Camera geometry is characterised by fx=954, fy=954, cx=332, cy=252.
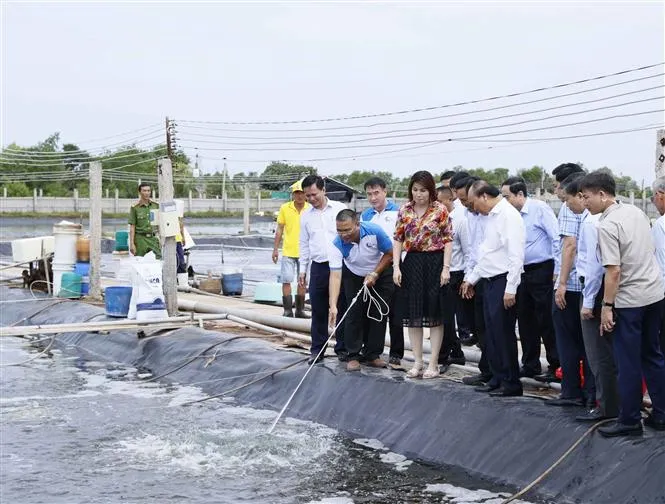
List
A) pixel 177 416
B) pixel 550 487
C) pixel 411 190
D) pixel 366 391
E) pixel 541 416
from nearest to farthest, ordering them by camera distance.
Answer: pixel 550 487 → pixel 541 416 → pixel 411 190 → pixel 366 391 → pixel 177 416

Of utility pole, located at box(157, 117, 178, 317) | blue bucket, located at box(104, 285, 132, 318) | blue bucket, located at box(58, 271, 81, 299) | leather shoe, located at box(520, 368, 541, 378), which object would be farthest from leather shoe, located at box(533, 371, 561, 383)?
blue bucket, located at box(58, 271, 81, 299)

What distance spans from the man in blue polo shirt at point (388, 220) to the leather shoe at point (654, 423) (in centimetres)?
285

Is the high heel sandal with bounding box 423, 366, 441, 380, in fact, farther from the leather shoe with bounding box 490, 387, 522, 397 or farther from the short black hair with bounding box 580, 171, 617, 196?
the short black hair with bounding box 580, 171, 617, 196

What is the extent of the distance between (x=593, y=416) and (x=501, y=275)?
1.36m

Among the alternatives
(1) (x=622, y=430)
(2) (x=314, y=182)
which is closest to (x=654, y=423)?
(1) (x=622, y=430)

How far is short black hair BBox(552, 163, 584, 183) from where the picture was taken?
7377 millimetres

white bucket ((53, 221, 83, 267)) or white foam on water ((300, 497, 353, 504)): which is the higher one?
white bucket ((53, 221, 83, 267))

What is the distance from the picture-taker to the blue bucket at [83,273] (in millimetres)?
17031

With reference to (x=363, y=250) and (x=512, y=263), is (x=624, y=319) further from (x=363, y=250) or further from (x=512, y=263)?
(x=363, y=250)

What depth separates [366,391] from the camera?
8961mm

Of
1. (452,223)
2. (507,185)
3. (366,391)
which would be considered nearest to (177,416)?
(366,391)

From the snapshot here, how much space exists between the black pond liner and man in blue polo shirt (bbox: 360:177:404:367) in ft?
1.37

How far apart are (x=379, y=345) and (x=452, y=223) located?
54.1 inches

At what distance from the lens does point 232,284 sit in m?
17.6
